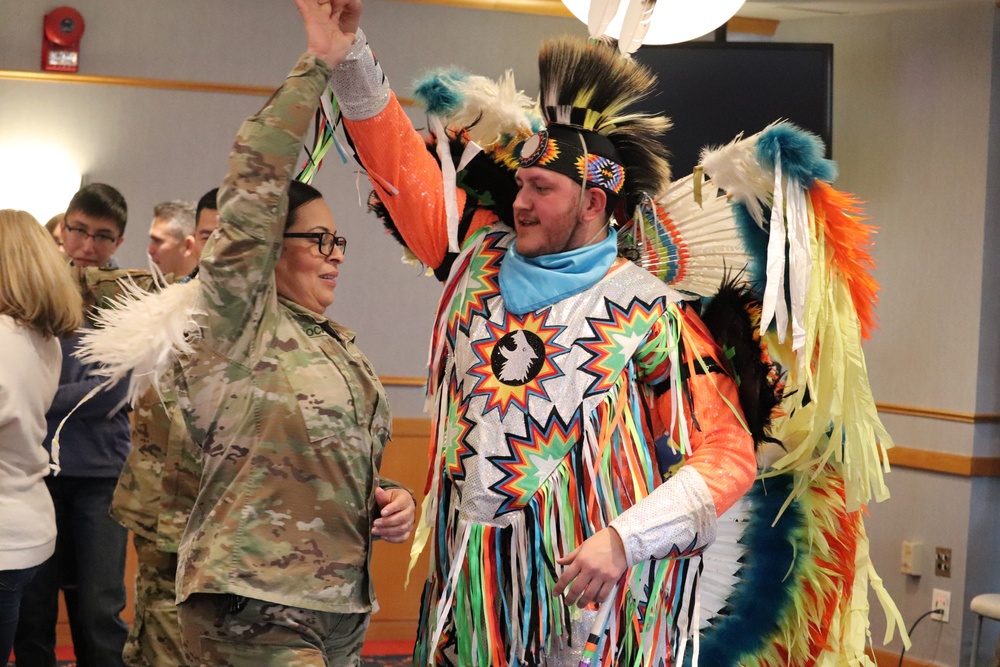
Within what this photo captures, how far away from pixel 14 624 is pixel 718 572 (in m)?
1.52

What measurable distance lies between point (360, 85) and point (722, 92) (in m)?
1.93

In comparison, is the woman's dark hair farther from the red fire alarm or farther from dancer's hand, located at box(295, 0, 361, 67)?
the red fire alarm

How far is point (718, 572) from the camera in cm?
224

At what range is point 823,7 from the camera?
416 cm

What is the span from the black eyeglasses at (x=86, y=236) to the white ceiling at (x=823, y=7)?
2.35 meters

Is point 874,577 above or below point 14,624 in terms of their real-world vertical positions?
above

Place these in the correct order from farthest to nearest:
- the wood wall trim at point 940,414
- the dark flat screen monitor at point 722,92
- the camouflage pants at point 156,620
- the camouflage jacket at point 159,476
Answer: the wood wall trim at point 940,414
the dark flat screen monitor at point 722,92
the camouflage pants at point 156,620
the camouflage jacket at point 159,476

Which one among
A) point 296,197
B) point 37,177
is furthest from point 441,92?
point 37,177

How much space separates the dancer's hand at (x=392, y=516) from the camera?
1.71 metres

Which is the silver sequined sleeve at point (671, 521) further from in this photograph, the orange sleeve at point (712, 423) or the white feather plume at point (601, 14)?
the white feather plume at point (601, 14)

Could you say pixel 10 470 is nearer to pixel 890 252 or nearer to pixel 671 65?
pixel 671 65

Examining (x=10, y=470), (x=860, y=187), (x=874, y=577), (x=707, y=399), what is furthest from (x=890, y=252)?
(x=10, y=470)

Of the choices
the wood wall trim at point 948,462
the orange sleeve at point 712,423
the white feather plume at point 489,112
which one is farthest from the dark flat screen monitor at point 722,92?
the orange sleeve at point 712,423

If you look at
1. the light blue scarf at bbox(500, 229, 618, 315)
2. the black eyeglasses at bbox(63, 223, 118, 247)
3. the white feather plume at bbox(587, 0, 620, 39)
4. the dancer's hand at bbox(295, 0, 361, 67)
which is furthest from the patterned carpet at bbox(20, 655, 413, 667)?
the dancer's hand at bbox(295, 0, 361, 67)
